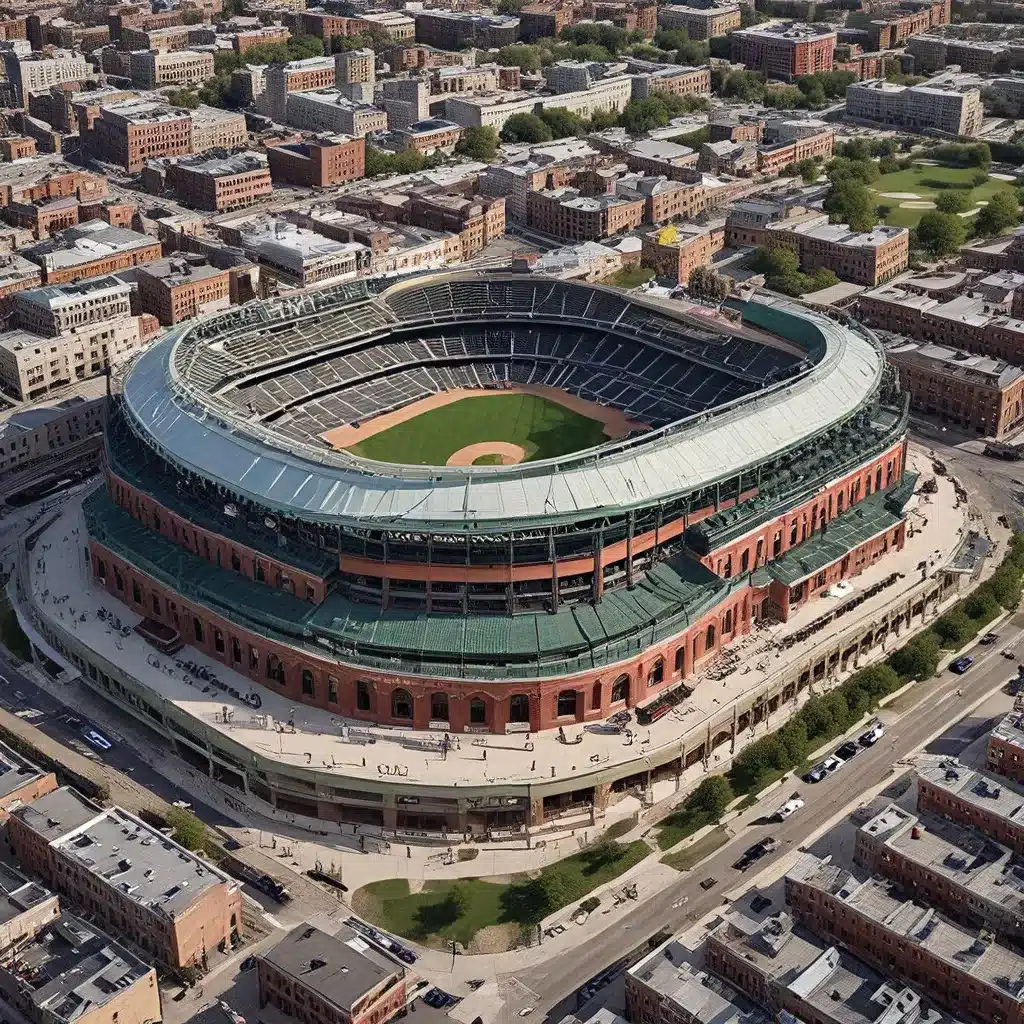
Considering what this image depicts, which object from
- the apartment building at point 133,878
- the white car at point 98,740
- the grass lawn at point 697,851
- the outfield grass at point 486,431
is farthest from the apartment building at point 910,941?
the outfield grass at point 486,431

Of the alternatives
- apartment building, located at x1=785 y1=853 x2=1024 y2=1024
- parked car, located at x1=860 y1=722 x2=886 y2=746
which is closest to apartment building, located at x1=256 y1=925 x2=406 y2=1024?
apartment building, located at x1=785 y1=853 x2=1024 y2=1024

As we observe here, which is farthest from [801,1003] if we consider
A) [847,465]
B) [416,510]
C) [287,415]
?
[287,415]

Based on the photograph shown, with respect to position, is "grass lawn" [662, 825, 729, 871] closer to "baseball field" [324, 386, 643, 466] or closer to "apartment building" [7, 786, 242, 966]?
"apartment building" [7, 786, 242, 966]

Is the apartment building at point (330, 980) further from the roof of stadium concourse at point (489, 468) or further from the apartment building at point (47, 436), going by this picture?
the apartment building at point (47, 436)

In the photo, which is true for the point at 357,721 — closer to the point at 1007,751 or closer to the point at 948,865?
the point at 948,865

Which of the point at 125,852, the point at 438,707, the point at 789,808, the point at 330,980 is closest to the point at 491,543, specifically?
the point at 438,707
